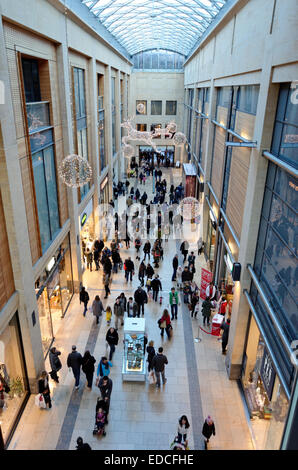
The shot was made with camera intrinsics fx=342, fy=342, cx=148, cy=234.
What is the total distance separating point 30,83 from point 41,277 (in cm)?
529

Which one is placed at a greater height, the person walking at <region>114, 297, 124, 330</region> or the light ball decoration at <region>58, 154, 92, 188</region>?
the light ball decoration at <region>58, 154, 92, 188</region>

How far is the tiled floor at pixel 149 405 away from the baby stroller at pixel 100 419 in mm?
135

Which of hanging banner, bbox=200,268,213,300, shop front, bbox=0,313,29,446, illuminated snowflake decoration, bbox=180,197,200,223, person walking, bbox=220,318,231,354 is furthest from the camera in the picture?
illuminated snowflake decoration, bbox=180,197,200,223

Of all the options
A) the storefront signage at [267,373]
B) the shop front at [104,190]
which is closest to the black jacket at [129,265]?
the storefront signage at [267,373]

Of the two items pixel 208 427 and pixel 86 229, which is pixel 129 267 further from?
pixel 208 427

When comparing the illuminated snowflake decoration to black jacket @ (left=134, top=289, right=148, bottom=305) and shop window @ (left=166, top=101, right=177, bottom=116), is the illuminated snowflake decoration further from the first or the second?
shop window @ (left=166, top=101, right=177, bottom=116)

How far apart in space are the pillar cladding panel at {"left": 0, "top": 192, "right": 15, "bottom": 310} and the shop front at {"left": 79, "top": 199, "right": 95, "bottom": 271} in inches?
273

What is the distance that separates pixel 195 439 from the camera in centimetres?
752

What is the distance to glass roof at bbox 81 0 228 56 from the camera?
17311 millimetres

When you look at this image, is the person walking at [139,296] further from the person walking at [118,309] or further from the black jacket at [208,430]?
the black jacket at [208,430]

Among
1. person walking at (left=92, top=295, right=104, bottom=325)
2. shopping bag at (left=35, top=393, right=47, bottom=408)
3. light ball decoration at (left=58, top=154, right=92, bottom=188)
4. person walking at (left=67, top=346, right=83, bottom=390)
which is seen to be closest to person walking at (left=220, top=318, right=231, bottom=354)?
person walking at (left=92, top=295, right=104, bottom=325)

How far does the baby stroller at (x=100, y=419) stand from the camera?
7410 mm

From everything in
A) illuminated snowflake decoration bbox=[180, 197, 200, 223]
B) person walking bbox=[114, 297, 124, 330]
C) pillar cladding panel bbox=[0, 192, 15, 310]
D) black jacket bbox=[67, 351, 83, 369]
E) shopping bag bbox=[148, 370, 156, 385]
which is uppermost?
pillar cladding panel bbox=[0, 192, 15, 310]
